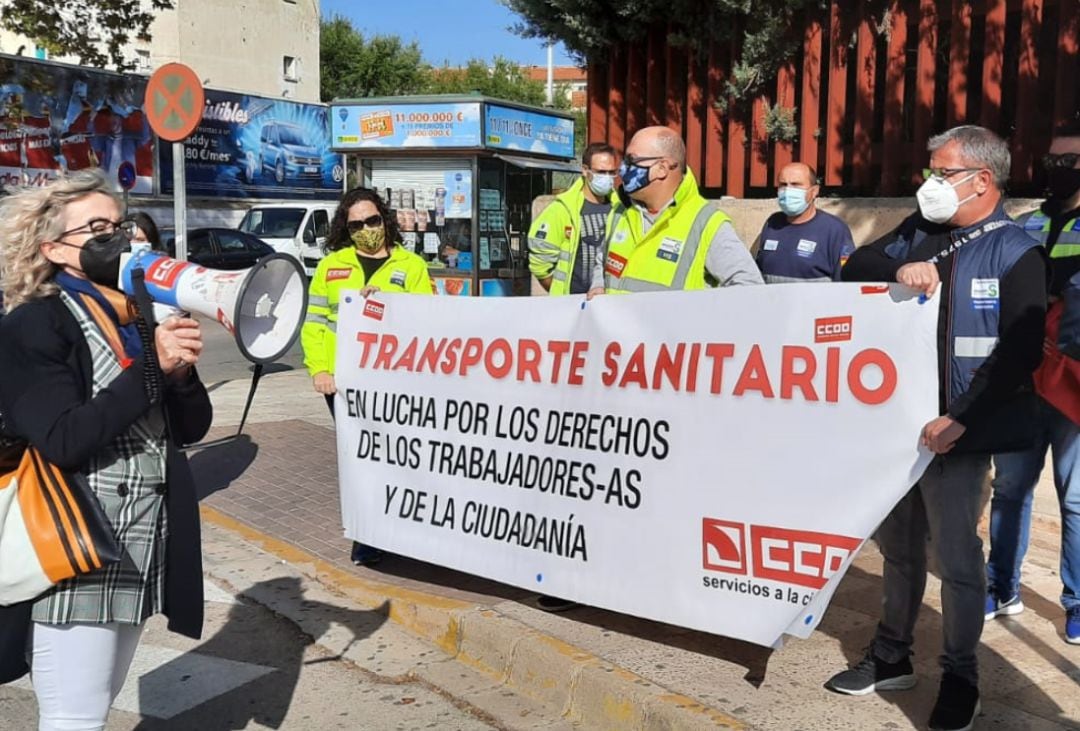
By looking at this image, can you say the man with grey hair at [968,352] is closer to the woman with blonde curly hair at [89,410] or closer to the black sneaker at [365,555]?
the woman with blonde curly hair at [89,410]

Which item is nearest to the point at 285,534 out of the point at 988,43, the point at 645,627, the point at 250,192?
the point at 645,627

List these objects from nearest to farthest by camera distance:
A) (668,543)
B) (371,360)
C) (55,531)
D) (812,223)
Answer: (55,531) < (668,543) < (371,360) < (812,223)

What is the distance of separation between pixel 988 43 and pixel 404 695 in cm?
483

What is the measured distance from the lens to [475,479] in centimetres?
477

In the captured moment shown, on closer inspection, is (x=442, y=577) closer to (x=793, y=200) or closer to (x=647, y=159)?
(x=647, y=159)

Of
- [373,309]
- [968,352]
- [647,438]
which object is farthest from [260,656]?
[968,352]

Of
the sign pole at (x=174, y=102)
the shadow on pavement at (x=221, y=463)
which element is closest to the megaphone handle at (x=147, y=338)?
the shadow on pavement at (x=221, y=463)

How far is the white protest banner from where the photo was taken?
11.8 ft

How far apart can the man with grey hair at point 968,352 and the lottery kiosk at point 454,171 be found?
30.5 feet

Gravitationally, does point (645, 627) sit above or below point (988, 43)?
below

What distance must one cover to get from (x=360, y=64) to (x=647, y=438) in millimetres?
48948

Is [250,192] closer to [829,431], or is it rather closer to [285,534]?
[285,534]

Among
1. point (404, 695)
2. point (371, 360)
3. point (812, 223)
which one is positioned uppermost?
point (812, 223)

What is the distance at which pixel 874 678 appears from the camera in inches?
153
